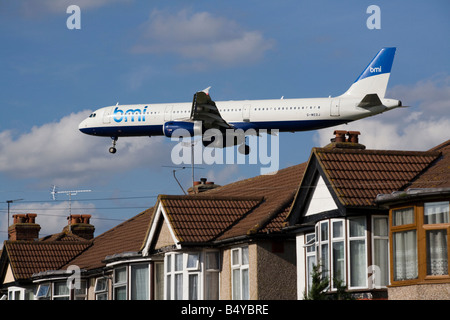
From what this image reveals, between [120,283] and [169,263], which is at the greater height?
[169,263]

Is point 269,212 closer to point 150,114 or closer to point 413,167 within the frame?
point 413,167

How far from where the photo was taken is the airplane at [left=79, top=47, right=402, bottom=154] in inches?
2158

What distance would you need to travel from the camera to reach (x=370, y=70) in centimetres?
5878

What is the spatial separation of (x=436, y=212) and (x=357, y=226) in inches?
135

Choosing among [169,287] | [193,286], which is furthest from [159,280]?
[193,286]

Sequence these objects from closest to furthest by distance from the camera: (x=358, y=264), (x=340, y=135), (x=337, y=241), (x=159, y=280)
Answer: (x=358, y=264) < (x=337, y=241) < (x=340, y=135) < (x=159, y=280)

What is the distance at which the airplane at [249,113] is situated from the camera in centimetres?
5481

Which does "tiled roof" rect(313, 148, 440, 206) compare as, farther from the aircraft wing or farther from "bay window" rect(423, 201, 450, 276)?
the aircraft wing

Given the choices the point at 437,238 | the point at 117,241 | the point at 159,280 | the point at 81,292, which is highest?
the point at 117,241

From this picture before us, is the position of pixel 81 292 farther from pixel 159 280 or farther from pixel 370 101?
pixel 370 101

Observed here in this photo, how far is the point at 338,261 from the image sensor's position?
27.2m
